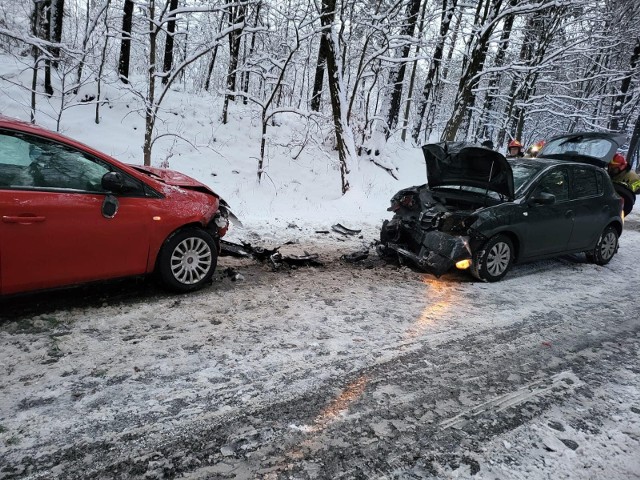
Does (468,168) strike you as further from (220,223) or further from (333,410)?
(333,410)

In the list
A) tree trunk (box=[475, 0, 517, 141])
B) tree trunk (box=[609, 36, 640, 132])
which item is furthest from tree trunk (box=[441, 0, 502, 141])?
tree trunk (box=[609, 36, 640, 132])

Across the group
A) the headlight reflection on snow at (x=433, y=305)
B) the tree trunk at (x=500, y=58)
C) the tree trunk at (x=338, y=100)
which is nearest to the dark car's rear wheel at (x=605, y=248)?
the headlight reflection on snow at (x=433, y=305)

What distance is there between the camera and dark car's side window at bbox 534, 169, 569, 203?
5.92 m

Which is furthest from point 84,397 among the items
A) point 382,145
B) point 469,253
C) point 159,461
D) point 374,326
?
point 382,145

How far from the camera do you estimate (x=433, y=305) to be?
15.2ft

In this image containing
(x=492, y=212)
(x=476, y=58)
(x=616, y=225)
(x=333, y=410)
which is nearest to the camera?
(x=333, y=410)

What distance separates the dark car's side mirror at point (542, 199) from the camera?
5633 millimetres

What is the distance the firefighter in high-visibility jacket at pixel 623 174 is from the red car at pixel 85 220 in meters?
9.11

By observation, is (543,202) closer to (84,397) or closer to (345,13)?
(84,397)

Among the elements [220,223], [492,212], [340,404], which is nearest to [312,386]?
[340,404]

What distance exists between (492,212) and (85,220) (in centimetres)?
483

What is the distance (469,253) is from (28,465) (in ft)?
15.9

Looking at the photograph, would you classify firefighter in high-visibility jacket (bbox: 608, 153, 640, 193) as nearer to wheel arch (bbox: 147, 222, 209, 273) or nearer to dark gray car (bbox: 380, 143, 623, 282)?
dark gray car (bbox: 380, 143, 623, 282)

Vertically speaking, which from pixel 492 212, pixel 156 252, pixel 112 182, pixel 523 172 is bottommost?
pixel 156 252
